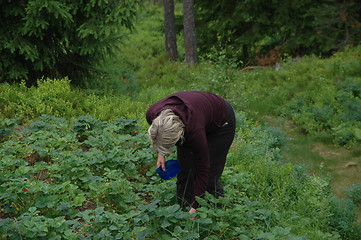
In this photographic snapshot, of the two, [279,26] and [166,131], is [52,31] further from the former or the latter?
[279,26]

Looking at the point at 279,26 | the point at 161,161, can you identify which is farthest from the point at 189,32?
the point at 161,161

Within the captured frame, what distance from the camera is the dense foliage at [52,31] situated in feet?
28.7

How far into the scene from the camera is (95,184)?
4.97 m

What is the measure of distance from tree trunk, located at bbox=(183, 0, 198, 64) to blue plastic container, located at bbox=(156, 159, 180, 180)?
10754 mm

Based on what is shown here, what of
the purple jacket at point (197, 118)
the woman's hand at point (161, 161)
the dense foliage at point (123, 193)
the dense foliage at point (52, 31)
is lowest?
the dense foliage at point (123, 193)

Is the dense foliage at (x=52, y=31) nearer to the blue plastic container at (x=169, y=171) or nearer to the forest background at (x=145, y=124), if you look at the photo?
the forest background at (x=145, y=124)

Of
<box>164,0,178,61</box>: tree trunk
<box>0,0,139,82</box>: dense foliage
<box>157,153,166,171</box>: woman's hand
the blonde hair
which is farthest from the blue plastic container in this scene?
<box>164,0,178,61</box>: tree trunk

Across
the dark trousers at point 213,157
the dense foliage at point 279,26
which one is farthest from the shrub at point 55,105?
the dense foliage at point 279,26

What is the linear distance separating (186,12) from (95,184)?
1048 centimetres

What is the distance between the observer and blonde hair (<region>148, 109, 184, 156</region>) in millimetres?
3583

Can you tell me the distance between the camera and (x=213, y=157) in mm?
4309

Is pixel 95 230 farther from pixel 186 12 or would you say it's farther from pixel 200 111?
pixel 186 12

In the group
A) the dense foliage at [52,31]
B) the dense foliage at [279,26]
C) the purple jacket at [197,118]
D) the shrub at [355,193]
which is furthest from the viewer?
the dense foliage at [279,26]

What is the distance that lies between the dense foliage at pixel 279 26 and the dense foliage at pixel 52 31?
16.5 feet
